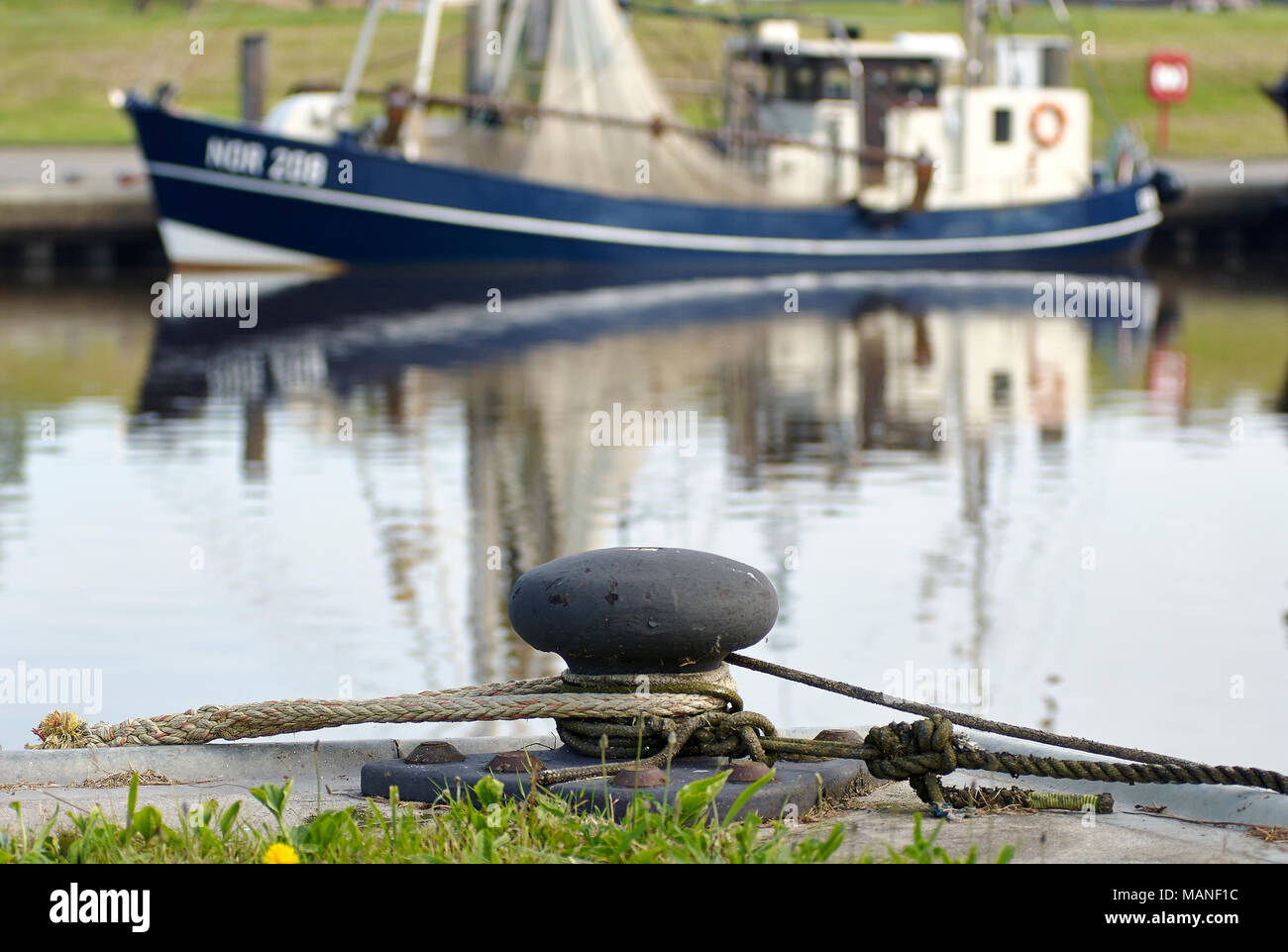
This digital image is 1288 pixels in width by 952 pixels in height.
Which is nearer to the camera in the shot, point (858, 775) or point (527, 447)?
point (858, 775)

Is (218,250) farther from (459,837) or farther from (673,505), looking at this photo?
(459,837)

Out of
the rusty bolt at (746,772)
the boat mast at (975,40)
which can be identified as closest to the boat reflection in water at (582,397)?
the rusty bolt at (746,772)

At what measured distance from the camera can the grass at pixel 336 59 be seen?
49250mm

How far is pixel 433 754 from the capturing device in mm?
5129

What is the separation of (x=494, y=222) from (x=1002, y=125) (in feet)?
28.7

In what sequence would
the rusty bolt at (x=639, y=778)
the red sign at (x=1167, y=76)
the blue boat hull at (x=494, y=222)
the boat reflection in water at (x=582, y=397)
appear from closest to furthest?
1. the rusty bolt at (x=639, y=778)
2. the boat reflection in water at (x=582, y=397)
3. the blue boat hull at (x=494, y=222)
4. the red sign at (x=1167, y=76)

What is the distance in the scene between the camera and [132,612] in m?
9.75

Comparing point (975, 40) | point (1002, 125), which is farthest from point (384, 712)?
point (1002, 125)

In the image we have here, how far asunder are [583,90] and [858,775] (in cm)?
2773

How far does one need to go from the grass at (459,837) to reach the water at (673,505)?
2782 mm

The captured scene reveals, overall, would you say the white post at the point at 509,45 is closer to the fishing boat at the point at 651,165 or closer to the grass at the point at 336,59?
the fishing boat at the point at 651,165

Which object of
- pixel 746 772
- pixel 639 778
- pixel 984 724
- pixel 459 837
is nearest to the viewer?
pixel 459 837

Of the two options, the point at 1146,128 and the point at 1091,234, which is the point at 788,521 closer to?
the point at 1091,234
